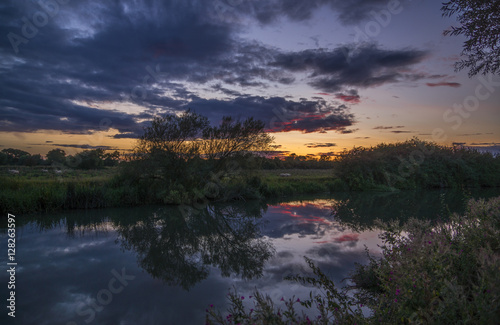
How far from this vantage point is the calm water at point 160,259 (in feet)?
17.5

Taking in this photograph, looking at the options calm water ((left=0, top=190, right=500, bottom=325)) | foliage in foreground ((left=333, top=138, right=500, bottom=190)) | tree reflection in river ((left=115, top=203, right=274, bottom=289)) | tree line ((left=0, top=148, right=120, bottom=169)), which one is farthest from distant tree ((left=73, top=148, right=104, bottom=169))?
foliage in foreground ((left=333, top=138, right=500, bottom=190))

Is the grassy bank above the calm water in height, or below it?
above

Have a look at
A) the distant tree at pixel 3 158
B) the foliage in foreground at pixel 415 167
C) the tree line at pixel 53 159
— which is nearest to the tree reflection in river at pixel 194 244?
the foliage in foreground at pixel 415 167

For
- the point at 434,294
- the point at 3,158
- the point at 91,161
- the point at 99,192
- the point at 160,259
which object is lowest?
the point at 160,259

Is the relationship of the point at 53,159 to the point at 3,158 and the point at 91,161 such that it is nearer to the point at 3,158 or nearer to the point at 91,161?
the point at 91,161

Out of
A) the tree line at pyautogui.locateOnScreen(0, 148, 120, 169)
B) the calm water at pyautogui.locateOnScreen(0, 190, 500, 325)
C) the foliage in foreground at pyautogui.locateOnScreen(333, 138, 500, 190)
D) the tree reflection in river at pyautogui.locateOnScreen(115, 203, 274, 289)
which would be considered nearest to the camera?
the calm water at pyautogui.locateOnScreen(0, 190, 500, 325)

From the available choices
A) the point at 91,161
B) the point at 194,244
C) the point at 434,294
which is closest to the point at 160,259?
the point at 194,244

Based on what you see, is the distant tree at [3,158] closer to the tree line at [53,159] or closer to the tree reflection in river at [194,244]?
the tree line at [53,159]

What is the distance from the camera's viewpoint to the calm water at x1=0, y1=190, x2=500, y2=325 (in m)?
5.35

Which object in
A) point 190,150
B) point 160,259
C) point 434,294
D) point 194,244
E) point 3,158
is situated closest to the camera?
point 434,294

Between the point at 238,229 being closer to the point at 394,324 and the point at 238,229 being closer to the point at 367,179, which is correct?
the point at 394,324

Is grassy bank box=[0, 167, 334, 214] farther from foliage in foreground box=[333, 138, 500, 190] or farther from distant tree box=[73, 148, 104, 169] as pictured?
distant tree box=[73, 148, 104, 169]

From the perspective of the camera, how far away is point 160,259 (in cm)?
833

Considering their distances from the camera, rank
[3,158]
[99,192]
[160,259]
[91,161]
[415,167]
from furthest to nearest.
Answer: [3,158], [91,161], [415,167], [99,192], [160,259]
